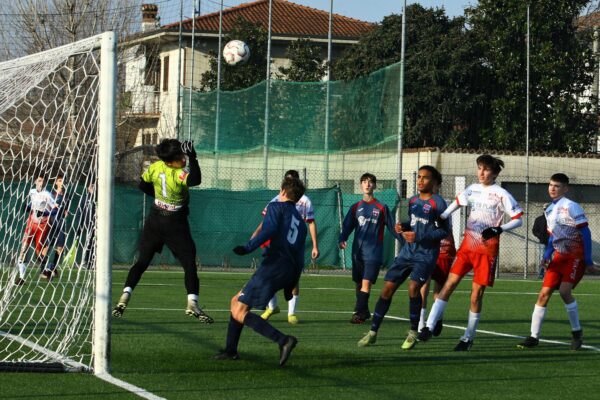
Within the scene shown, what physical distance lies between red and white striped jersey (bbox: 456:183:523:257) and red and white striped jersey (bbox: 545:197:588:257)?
1.00m

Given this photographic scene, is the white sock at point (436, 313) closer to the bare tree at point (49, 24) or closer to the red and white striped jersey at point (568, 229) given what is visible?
the red and white striped jersey at point (568, 229)

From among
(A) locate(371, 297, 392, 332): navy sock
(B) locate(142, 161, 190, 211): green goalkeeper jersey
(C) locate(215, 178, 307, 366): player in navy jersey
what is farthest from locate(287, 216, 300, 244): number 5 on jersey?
(B) locate(142, 161, 190, 211): green goalkeeper jersey

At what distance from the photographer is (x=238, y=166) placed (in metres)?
30.3

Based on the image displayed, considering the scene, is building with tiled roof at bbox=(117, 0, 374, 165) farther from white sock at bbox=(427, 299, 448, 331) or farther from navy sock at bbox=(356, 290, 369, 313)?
white sock at bbox=(427, 299, 448, 331)

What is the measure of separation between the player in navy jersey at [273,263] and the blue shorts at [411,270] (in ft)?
5.46

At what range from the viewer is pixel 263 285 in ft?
32.0

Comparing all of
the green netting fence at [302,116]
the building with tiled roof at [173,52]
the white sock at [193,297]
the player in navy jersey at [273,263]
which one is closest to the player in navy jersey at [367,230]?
the white sock at [193,297]

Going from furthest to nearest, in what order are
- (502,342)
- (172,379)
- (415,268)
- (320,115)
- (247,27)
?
(247,27)
(320,115)
(502,342)
(415,268)
(172,379)

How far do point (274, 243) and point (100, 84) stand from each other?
1988 mm

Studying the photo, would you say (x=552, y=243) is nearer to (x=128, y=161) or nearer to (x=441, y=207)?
(x=441, y=207)

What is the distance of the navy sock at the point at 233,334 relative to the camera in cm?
977

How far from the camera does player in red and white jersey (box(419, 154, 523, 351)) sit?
11.2 metres

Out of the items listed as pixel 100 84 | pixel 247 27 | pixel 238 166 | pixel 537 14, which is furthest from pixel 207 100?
pixel 100 84

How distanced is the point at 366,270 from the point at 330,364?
14.5 ft
